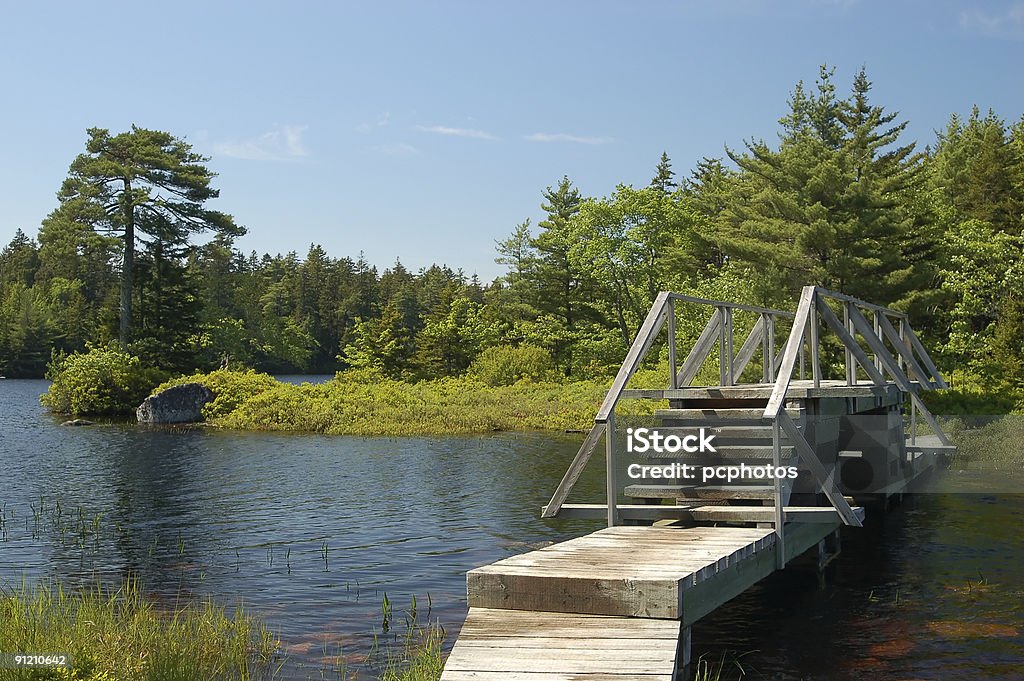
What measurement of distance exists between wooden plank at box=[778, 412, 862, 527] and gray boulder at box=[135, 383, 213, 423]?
35.5 meters

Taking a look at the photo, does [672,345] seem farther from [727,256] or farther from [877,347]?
[727,256]

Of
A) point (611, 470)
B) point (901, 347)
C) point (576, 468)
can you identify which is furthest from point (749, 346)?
point (576, 468)

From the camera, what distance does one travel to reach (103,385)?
47.2 meters

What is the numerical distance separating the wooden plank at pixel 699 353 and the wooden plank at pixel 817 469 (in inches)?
130

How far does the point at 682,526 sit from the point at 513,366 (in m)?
A: 39.8

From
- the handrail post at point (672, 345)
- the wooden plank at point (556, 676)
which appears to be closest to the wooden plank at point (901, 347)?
the handrail post at point (672, 345)

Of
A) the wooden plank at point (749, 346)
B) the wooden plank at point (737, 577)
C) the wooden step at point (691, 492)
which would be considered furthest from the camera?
the wooden plank at point (749, 346)

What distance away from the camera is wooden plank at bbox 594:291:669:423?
38.0 ft

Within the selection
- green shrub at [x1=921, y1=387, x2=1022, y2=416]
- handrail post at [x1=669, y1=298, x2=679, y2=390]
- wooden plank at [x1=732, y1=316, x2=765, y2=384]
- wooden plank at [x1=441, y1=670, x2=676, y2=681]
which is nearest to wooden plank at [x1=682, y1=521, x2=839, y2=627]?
wooden plank at [x1=441, y1=670, x2=676, y2=681]

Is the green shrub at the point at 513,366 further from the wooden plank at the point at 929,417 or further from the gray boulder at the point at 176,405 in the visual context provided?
the wooden plank at the point at 929,417

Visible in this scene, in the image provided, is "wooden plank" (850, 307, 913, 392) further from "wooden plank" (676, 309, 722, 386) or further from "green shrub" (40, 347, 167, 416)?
"green shrub" (40, 347, 167, 416)

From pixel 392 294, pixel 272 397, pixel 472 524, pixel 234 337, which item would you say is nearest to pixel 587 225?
pixel 272 397

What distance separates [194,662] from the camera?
849 cm

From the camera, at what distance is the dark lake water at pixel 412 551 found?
34.2 ft
